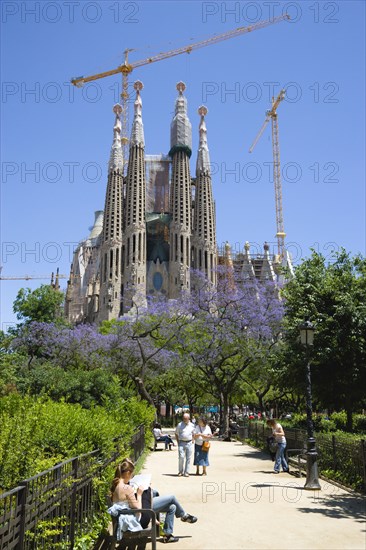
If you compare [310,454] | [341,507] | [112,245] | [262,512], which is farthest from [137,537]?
[112,245]

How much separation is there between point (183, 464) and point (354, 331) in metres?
6.86

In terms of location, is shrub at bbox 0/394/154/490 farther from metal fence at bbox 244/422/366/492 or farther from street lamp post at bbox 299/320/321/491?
Result: metal fence at bbox 244/422/366/492

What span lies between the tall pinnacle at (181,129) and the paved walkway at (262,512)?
252 ft

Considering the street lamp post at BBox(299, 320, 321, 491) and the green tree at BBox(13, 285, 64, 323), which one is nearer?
the street lamp post at BBox(299, 320, 321, 491)

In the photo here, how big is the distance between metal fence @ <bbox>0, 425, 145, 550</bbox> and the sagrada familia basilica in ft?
237

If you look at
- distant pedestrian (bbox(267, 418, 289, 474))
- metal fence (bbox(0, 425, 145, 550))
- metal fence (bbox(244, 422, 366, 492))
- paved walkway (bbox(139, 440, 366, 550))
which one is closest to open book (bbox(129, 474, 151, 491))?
metal fence (bbox(0, 425, 145, 550))

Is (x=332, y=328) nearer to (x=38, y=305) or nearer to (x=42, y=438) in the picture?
(x=42, y=438)

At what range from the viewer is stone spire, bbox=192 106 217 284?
85188 mm

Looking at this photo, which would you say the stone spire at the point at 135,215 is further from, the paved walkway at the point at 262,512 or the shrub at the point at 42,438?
the shrub at the point at 42,438

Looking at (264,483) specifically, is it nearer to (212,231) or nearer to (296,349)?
(296,349)

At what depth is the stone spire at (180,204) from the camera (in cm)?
8338

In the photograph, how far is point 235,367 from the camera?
104ft

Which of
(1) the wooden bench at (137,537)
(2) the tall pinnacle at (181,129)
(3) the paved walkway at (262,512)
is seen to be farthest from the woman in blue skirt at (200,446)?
(2) the tall pinnacle at (181,129)

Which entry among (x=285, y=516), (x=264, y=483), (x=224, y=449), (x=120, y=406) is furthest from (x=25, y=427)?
(x=224, y=449)
